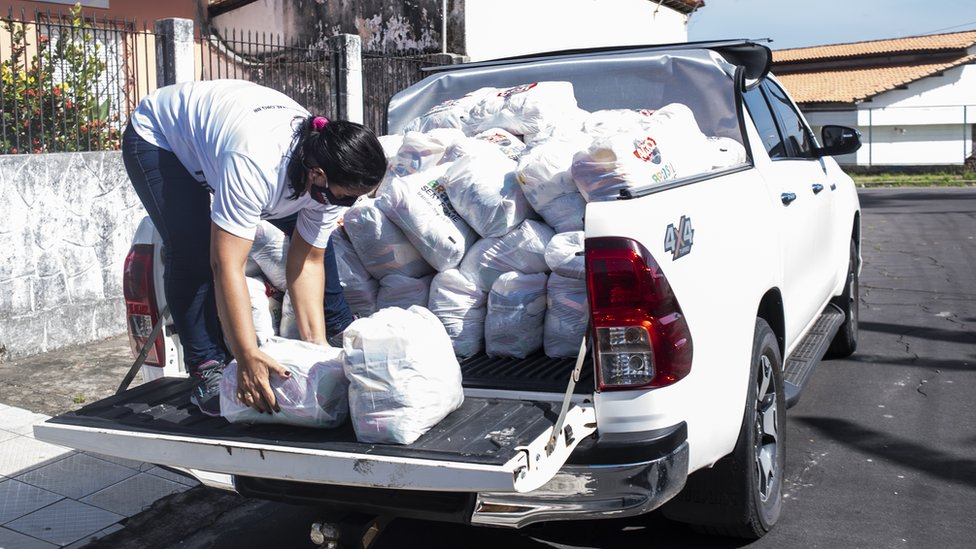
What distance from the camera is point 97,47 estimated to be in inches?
308

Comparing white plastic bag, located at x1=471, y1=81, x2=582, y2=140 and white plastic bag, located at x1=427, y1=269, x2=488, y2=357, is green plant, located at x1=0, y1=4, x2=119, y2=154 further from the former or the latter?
white plastic bag, located at x1=427, y1=269, x2=488, y2=357

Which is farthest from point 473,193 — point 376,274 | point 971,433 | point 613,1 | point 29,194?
point 613,1

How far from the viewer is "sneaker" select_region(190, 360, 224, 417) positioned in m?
3.41

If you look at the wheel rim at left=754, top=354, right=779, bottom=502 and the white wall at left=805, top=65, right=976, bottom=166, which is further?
the white wall at left=805, top=65, right=976, bottom=166

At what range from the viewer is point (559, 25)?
17.2 m

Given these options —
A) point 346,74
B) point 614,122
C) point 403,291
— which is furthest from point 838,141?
point 346,74

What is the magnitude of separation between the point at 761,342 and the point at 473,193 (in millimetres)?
1291

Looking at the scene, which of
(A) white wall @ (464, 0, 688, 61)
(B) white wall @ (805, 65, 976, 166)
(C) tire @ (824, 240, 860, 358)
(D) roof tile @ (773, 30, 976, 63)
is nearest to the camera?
(C) tire @ (824, 240, 860, 358)

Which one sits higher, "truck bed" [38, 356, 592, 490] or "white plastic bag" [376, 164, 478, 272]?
"white plastic bag" [376, 164, 478, 272]

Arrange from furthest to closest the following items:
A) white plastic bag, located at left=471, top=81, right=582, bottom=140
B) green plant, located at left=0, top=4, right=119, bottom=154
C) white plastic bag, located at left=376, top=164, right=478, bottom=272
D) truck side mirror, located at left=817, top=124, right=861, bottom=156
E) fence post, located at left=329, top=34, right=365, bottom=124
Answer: fence post, located at left=329, top=34, right=365, bottom=124
green plant, located at left=0, top=4, right=119, bottom=154
truck side mirror, located at left=817, top=124, right=861, bottom=156
white plastic bag, located at left=471, top=81, right=582, bottom=140
white plastic bag, located at left=376, top=164, right=478, bottom=272

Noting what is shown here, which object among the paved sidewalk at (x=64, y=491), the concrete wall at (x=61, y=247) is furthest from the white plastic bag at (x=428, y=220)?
the concrete wall at (x=61, y=247)

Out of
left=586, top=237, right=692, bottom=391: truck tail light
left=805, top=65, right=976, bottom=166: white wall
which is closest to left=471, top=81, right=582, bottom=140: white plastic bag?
left=586, top=237, right=692, bottom=391: truck tail light

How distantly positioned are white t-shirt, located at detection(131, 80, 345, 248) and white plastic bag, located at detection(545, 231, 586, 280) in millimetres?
845

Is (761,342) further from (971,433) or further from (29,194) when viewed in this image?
(29,194)
